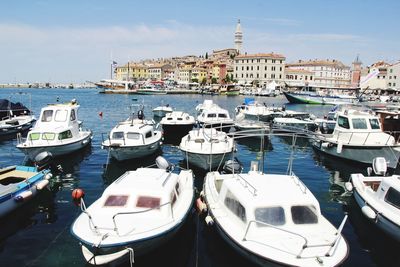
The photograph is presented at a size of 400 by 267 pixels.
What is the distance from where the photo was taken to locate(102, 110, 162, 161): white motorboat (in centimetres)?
2148

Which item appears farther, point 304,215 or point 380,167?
point 380,167

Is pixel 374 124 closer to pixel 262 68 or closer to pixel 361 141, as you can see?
pixel 361 141

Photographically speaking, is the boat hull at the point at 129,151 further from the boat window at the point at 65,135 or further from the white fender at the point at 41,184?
the white fender at the point at 41,184

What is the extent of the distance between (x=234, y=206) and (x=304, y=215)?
242 centimetres

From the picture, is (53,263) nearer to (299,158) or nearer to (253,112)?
(299,158)

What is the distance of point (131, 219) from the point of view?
10.2m

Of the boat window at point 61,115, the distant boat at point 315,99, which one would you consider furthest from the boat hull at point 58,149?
the distant boat at point 315,99

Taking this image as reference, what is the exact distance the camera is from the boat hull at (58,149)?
21.0 meters

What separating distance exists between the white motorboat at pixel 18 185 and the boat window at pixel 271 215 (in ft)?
34.5

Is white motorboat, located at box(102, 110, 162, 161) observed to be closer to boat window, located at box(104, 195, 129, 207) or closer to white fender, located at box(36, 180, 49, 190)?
white fender, located at box(36, 180, 49, 190)

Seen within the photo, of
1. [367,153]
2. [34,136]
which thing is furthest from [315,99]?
[34,136]

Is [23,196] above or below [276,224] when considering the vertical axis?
below

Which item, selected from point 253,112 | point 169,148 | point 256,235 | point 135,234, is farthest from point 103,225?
point 253,112

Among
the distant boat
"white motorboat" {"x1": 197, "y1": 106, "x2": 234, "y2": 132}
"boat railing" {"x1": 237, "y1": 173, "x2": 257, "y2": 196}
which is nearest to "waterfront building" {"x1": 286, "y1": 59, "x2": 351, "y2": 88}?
the distant boat
